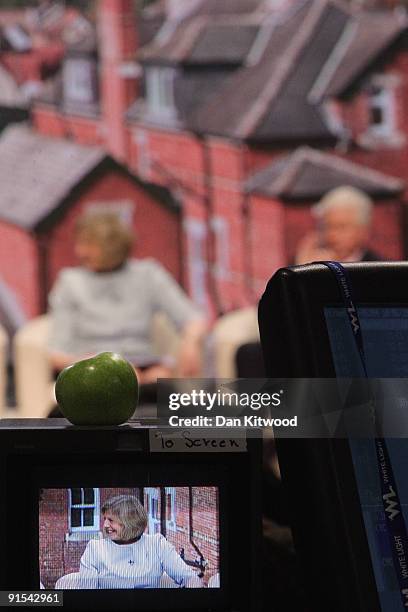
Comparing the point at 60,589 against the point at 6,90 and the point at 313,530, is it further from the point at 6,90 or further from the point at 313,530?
the point at 6,90

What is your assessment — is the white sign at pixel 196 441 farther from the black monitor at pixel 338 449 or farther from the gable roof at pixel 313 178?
the gable roof at pixel 313 178

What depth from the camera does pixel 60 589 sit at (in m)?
1.04

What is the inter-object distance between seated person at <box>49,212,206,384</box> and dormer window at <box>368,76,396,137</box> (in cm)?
123

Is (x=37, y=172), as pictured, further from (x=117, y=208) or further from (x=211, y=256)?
(x=211, y=256)

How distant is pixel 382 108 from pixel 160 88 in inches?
41.1

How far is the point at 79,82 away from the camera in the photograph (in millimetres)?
5211

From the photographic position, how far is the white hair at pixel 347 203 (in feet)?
17.0

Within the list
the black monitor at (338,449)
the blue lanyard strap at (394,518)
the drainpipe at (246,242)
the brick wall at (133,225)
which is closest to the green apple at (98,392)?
the black monitor at (338,449)

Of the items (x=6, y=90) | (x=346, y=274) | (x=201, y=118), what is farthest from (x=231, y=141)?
(x=346, y=274)

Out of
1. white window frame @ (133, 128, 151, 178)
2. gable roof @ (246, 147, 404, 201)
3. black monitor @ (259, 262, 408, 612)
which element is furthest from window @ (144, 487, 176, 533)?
white window frame @ (133, 128, 151, 178)

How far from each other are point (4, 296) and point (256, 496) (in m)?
4.22

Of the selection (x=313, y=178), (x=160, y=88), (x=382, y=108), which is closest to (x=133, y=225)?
(x=160, y=88)

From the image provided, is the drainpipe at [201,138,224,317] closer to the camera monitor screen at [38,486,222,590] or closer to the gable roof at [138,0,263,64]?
the gable roof at [138,0,263,64]

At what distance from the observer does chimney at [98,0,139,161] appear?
516 cm
